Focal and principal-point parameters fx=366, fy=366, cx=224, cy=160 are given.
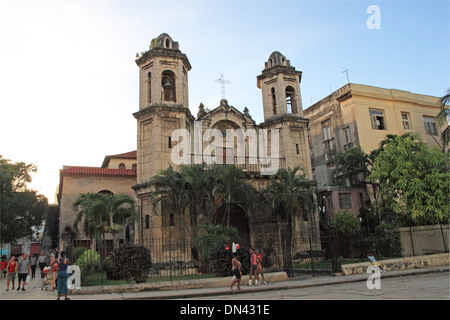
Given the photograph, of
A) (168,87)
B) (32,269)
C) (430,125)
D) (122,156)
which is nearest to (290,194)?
(168,87)

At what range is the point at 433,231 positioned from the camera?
20.9 m

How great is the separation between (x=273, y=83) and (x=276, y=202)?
1027 centimetres

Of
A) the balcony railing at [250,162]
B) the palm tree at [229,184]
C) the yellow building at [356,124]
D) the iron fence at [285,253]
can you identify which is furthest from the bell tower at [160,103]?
the yellow building at [356,124]

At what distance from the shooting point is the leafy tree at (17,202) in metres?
31.6

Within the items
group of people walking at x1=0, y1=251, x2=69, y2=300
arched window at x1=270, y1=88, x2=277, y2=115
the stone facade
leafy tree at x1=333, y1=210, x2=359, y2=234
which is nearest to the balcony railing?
the stone facade

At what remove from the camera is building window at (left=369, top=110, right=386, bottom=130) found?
3052cm

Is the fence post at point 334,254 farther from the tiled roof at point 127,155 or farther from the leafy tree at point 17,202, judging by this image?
the leafy tree at point 17,202

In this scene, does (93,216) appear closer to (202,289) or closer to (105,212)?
(105,212)

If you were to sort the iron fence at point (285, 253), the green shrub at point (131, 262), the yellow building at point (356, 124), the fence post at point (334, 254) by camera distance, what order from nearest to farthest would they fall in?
1. the green shrub at point (131, 262)
2. the iron fence at point (285, 253)
3. the fence post at point (334, 254)
4. the yellow building at point (356, 124)

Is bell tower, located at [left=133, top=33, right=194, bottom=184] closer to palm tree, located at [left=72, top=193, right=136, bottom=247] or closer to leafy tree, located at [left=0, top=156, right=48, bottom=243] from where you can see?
palm tree, located at [left=72, top=193, right=136, bottom=247]

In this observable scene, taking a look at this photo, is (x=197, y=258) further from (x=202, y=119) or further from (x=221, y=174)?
(x=202, y=119)

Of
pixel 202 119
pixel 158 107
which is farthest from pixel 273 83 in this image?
pixel 158 107

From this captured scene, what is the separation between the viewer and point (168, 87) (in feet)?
79.2
